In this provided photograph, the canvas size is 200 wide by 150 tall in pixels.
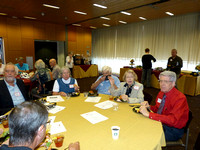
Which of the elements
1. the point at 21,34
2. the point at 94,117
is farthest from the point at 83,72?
the point at 94,117

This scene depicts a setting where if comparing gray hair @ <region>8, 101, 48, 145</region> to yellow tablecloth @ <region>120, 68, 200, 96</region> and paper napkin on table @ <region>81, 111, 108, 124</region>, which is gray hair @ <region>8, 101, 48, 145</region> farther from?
yellow tablecloth @ <region>120, 68, 200, 96</region>

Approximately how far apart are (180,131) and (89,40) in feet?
33.9

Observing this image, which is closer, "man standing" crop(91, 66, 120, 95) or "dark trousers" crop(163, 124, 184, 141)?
"dark trousers" crop(163, 124, 184, 141)

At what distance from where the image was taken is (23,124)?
840 millimetres

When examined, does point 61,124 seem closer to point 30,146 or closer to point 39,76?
point 30,146

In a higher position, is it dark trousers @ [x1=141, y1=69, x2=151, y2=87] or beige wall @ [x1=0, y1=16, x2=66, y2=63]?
beige wall @ [x1=0, y1=16, x2=66, y2=63]

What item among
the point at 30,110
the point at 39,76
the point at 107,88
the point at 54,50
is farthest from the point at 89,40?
the point at 30,110

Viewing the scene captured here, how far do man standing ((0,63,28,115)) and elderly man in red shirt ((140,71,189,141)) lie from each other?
6.75 feet

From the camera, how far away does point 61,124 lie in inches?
60.1

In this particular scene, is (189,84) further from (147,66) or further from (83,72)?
(83,72)

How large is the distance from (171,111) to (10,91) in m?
2.52

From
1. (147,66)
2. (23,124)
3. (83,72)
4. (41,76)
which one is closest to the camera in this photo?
(23,124)

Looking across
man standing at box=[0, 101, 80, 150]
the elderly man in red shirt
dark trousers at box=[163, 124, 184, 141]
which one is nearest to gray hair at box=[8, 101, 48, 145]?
man standing at box=[0, 101, 80, 150]

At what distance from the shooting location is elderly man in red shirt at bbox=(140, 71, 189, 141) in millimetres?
1656
